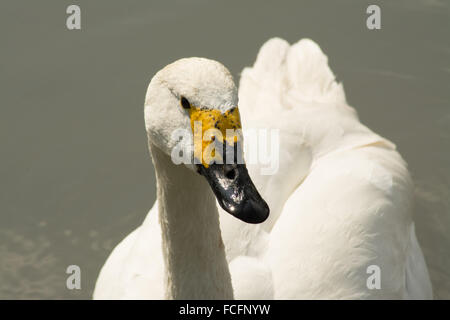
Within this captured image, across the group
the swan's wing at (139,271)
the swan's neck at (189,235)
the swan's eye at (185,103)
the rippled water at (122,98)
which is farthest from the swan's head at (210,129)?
the rippled water at (122,98)

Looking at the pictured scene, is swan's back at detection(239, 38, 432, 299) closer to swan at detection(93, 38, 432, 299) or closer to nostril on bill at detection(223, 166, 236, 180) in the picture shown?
swan at detection(93, 38, 432, 299)

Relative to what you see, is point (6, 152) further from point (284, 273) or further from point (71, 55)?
point (284, 273)

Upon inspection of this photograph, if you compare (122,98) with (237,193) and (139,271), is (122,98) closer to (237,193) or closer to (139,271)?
(139,271)

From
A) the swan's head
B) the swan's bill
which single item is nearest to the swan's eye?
the swan's head

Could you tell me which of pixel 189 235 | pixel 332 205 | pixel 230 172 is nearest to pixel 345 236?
pixel 332 205

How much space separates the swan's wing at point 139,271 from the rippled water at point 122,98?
3.25 feet

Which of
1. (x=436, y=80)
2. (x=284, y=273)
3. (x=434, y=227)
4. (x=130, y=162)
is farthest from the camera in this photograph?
(x=436, y=80)

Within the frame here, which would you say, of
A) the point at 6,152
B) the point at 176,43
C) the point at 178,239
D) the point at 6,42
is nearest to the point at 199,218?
the point at 178,239

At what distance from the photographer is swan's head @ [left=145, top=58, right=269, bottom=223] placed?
Result: 99.1 inches

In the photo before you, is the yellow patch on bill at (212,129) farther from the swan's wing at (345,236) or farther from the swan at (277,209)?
the swan's wing at (345,236)

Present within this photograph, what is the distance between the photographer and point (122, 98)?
22.1 ft

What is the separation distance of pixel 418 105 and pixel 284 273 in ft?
11.2

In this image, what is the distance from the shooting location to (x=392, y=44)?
277 inches

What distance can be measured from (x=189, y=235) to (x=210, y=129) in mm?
815
